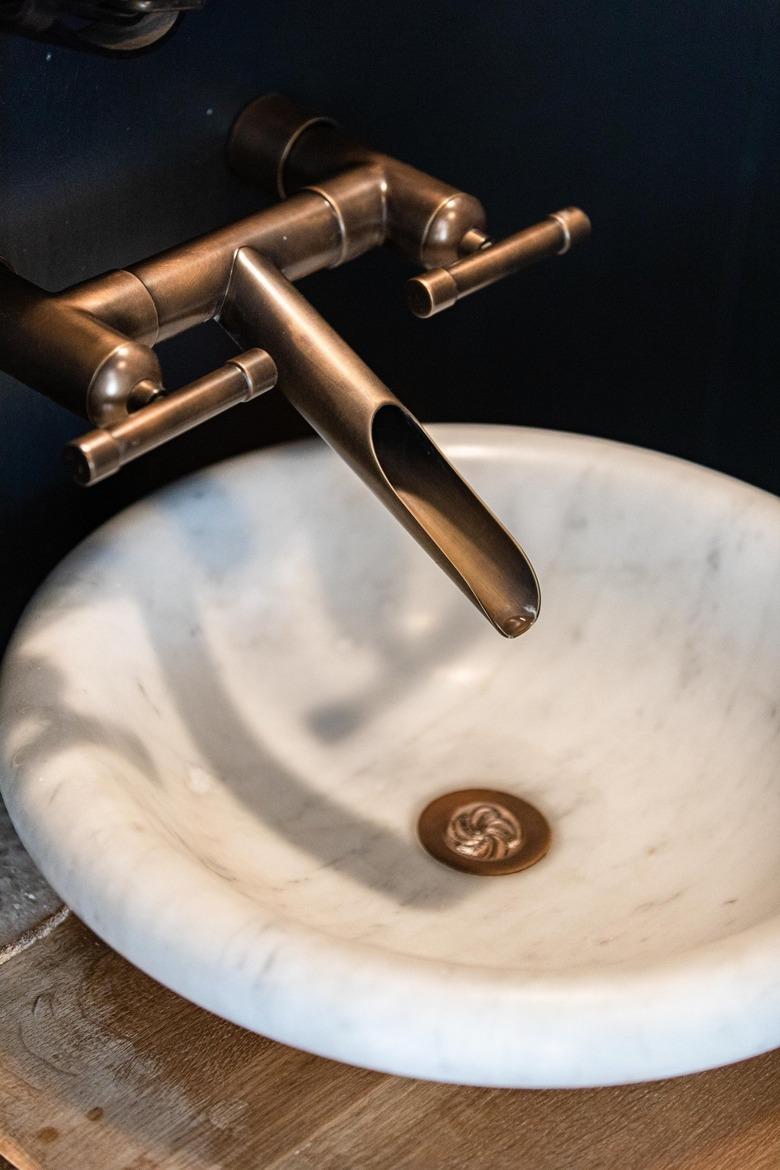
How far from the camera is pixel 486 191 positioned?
2.96ft

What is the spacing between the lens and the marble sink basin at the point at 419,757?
469 millimetres

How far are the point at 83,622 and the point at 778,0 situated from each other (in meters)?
0.62

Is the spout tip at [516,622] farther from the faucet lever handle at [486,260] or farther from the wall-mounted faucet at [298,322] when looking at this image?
the faucet lever handle at [486,260]

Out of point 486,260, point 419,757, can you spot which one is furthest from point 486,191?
point 419,757

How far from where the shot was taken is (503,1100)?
→ 0.57 meters

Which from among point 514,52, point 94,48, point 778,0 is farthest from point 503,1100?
point 778,0

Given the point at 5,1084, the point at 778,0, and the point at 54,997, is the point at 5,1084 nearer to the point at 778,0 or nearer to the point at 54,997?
the point at 54,997

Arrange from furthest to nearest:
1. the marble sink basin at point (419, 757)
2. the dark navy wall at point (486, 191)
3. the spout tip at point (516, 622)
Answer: the dark navy wall at point (486, 191) → the spout tip at point (516, 622) → the marble sink basin at point (419, 757)

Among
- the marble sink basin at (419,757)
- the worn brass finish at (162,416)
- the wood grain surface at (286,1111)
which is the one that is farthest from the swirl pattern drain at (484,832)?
the worn brass finish at (162,416)

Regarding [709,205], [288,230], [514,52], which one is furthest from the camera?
[709,205]

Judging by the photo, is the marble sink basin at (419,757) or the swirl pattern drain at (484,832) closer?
the marble sink basin at (419,757)

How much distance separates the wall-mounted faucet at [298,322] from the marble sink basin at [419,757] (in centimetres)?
10

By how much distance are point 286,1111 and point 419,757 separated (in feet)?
0.69

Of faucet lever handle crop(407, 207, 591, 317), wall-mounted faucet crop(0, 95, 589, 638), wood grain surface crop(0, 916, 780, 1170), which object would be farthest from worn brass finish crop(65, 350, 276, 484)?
wood grain surface crop(0, 916, 780, 1170)
